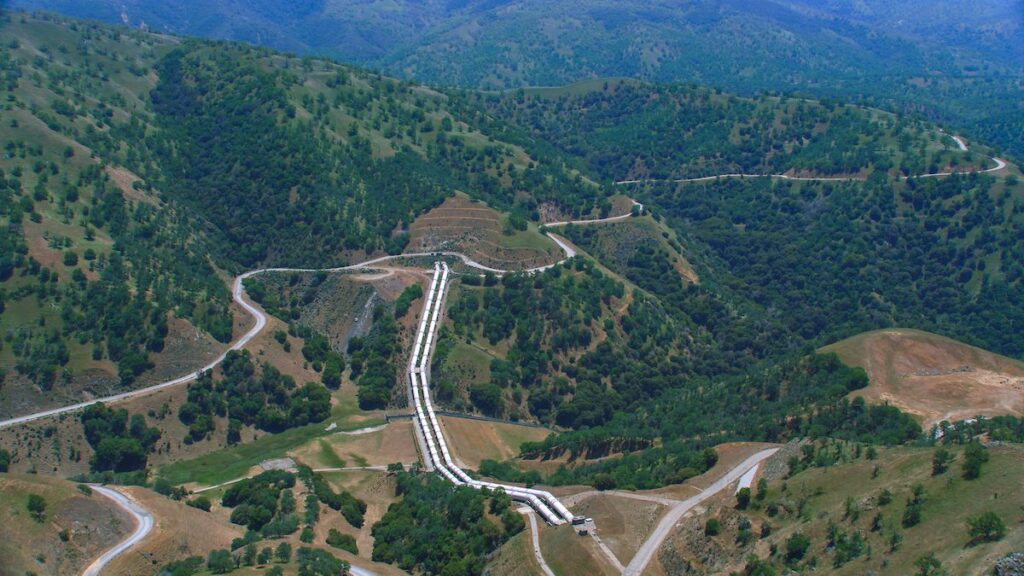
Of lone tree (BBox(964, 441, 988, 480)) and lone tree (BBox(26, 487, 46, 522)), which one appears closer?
lone tree (BBox(964, 441, 988, 480))

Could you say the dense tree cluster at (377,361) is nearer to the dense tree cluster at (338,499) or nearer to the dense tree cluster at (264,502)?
the dense tree cluster at (338,499)

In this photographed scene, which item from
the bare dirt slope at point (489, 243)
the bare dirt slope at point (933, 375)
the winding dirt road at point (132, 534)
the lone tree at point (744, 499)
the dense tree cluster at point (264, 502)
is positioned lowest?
the dense tree cluster at point (264, 502)

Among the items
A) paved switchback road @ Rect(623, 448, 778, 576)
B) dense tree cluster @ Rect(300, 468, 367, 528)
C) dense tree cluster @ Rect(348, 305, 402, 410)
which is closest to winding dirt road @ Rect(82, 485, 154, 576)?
dense tree cluster @ Rect(300, 468, 367, 528)

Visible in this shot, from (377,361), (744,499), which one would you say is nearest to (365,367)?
(377,361)

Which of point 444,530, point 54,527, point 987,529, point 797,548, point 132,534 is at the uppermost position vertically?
point 987,529

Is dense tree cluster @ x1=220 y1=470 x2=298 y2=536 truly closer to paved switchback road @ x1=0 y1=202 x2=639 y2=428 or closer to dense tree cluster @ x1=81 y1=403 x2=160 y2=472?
dense tree cluster @ x1=81 y1=403 x2=160 y2=472

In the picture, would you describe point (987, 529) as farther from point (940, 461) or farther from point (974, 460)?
point (940, 461)

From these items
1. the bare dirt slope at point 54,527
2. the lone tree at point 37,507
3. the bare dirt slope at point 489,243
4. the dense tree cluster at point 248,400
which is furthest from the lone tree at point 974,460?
the bare dirt slope at point 489,243
